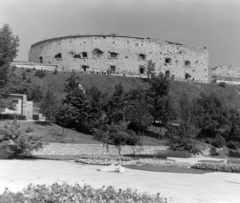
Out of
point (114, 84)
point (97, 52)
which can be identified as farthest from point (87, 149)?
point (97, 52)

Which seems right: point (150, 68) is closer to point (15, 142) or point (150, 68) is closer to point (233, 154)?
point (233, 154)

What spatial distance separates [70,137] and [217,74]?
45.3 meters

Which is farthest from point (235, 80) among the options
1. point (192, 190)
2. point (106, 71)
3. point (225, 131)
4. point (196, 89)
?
point (192, 190)

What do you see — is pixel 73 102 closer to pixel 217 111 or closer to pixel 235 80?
pixel 217 111

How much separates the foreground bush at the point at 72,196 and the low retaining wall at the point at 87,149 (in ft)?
41.9

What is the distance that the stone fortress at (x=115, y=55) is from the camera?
53.6 metres

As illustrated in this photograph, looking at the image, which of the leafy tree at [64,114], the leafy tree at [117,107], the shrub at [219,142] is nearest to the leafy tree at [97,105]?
→ the leafy tree at [117,107]

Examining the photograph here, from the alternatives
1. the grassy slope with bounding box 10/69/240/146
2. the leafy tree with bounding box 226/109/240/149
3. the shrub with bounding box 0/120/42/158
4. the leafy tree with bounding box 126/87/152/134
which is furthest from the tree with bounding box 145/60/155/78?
the shrub with bounding box 0/120/42/158

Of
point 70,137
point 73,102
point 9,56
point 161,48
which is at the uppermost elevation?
point 161,48

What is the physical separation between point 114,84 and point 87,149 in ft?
73.4

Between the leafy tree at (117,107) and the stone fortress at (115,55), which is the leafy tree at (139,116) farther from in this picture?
the stone fortress at (115,55)

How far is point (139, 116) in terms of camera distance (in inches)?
1158

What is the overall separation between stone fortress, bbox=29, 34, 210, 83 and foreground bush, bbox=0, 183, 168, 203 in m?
43.7

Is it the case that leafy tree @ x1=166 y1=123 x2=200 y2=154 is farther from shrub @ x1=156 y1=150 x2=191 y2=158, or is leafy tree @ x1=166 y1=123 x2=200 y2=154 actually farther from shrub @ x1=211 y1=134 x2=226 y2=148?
shrub @ x1=211 y1=134 x2=226 y2=148
